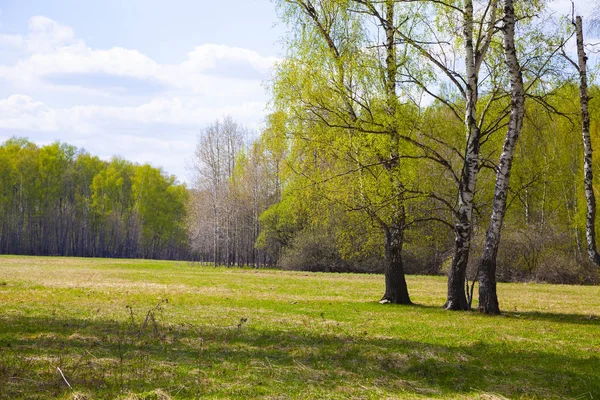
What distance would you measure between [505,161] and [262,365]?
9550 millimetres

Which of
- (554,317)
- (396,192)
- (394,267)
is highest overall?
(396,192)

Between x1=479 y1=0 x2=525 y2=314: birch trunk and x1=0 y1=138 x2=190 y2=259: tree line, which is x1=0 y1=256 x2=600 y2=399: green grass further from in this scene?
x1=0 y1=138 x2=190 y2=259: tree line

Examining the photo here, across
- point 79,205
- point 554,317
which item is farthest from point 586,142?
point 79,205

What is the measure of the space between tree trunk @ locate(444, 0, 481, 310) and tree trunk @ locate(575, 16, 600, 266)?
2.60 metres

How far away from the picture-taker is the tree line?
75.9 m

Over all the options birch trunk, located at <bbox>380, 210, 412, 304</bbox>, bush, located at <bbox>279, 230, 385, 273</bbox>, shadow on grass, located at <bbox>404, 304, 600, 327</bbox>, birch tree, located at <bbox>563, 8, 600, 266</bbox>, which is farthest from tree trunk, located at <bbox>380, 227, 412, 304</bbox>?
bush, located at <bbox>279, 230, 385, 273</bbox>

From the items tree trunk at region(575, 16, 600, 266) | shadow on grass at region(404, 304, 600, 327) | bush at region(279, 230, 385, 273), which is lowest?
shadow on grass at region(404, 304, 600, 327)

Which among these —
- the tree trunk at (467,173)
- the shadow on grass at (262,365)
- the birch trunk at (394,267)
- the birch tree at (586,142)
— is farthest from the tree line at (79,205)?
the shadow on grass at (262,365)

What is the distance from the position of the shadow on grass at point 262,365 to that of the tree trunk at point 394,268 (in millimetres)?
6876

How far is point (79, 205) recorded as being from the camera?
81.9 meters

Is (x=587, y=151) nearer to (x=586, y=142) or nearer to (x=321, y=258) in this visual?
(x=586, y=142)

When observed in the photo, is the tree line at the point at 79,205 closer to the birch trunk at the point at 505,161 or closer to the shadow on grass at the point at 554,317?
the shadow on grass at the point at 554,317

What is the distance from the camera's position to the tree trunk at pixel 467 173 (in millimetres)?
15758

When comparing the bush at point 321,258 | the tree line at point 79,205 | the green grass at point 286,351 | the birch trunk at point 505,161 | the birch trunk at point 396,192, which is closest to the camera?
the green grass at point 286,351
